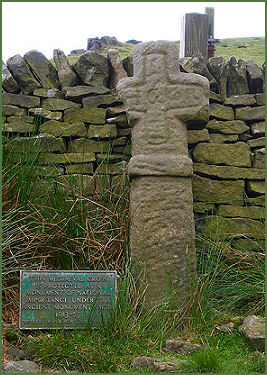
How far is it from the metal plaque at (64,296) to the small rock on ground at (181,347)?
1.56ft

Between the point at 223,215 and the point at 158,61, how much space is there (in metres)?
1.51

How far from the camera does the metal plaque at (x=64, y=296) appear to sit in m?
3.32

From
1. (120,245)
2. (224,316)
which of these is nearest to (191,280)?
(224,316)

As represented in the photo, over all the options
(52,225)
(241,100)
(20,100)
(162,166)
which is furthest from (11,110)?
(241,100)

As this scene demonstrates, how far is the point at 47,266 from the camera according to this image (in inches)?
148

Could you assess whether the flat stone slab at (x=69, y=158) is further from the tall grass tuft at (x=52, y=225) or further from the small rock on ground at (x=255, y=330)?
the small rock on ground at (x=255, y=330)

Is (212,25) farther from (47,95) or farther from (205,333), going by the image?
(205,333)

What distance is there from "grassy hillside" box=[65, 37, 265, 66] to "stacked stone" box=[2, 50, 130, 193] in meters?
3.77

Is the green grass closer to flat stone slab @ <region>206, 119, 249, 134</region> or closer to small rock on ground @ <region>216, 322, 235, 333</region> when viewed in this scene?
small rock on ground @ <region>216, 322, 235, 333</region>

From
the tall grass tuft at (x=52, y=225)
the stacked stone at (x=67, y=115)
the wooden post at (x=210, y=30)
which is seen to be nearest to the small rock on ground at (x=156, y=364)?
the tall grass tuft at (x=52, y=225)

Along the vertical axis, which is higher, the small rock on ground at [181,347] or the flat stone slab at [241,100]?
the flat stone slab at [241,100]

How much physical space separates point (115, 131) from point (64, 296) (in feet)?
5.82

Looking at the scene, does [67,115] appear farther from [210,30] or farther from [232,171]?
[210,30]

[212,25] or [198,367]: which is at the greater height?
[212,25]
